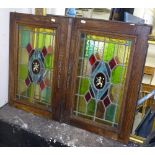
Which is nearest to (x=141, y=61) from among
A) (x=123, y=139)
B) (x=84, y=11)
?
(x=123, y=139)

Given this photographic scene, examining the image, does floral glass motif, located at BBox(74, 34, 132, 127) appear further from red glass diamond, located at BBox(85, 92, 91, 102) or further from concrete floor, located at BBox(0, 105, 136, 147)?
concrete floor, located at BBox(0, 105, 136, 147)

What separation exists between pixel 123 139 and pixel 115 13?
76cm

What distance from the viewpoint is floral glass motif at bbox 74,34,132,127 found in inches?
44.9

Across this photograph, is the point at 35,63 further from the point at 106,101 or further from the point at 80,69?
the point at 106,101

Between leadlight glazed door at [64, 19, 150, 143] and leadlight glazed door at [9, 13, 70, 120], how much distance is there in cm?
7

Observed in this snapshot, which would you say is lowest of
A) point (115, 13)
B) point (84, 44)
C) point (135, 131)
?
point (135, 131)

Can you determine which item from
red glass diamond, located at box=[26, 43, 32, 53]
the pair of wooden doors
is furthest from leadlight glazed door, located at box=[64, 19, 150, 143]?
red glass diamond, located at box=[26, 43, 32, 53]

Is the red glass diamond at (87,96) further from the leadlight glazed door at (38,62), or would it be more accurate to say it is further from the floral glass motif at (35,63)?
the floral glass motif at (35,63)

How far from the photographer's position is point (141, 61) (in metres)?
1.08

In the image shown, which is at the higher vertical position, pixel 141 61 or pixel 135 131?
pixel 141 61

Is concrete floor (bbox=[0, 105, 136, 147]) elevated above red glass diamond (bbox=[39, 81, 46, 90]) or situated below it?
below

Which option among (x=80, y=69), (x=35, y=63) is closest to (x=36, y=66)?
(x=35, y=63)
